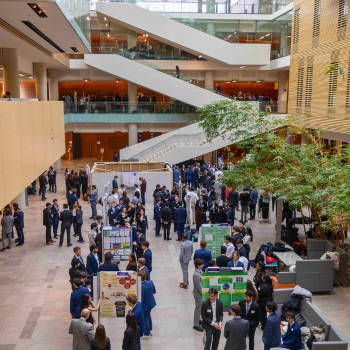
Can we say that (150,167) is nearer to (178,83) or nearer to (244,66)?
(178,83)

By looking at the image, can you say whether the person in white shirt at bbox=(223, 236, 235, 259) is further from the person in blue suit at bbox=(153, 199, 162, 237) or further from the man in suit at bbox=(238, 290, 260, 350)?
the person in blue suit at bbox=(153, 199, 162, 237)

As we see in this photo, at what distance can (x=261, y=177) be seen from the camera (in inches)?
502

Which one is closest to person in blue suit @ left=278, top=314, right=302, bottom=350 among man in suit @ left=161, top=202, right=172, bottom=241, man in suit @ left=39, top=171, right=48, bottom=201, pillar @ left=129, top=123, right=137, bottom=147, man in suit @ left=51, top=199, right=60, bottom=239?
man in suit @ left=161, top=202, right=172, bottom=241

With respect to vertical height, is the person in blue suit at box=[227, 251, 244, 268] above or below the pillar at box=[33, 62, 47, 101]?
below

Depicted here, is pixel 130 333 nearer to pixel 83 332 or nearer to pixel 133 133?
pixel 83 332

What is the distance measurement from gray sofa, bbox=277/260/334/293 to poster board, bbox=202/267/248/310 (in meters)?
2.05

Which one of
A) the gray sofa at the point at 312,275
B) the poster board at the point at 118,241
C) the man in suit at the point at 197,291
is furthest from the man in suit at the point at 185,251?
the gray sofa at the point at 312,275

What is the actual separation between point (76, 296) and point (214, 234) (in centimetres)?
469

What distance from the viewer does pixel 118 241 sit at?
11023mm

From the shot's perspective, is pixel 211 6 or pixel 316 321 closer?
pixel 316 321

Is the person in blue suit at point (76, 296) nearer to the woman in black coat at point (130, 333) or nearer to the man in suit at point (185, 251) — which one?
the woman in black coat at point (130, 333)

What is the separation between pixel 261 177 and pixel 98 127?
21.2 metres

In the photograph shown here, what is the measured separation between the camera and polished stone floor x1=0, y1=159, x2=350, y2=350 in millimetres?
8117

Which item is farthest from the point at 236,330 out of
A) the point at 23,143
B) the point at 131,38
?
the point at 131,38
